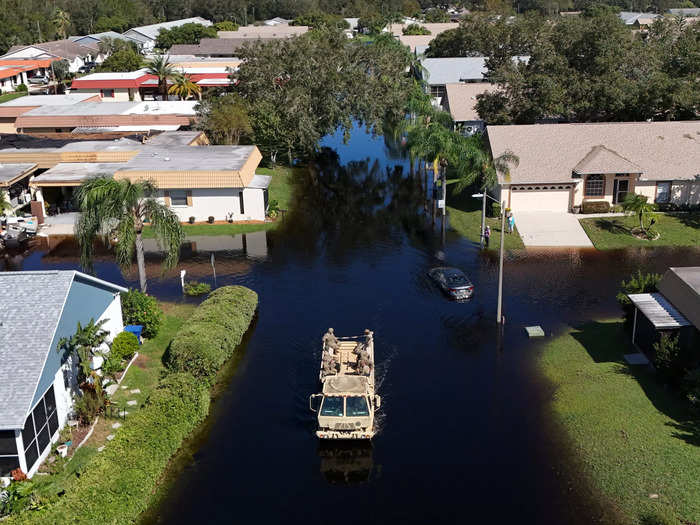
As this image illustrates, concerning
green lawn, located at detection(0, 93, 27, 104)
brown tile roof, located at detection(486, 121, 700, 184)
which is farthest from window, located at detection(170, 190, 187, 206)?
green lawn, located at detection(0, 93, 27, 104)

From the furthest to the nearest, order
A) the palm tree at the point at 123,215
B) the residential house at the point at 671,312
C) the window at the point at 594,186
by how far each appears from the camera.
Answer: the window at the point at 594,186
the palm tree at the point at 123,215
the residential house at the point at 671,312

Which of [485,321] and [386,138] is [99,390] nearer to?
[485,321]

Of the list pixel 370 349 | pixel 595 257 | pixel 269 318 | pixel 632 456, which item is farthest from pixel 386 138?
pixel 632 456

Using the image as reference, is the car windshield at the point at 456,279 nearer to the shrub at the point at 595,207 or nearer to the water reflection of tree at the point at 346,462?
the water reflection of tree at the point at 346,462

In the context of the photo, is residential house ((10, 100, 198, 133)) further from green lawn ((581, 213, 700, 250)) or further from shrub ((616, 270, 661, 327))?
shrub ((616, 270, 661, 327))

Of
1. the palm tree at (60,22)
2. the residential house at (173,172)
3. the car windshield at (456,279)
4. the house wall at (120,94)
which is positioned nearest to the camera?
the car windshield at (456,279)

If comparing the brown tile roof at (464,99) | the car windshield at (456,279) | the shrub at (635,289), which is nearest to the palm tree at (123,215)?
the car windshield at (456,279)
